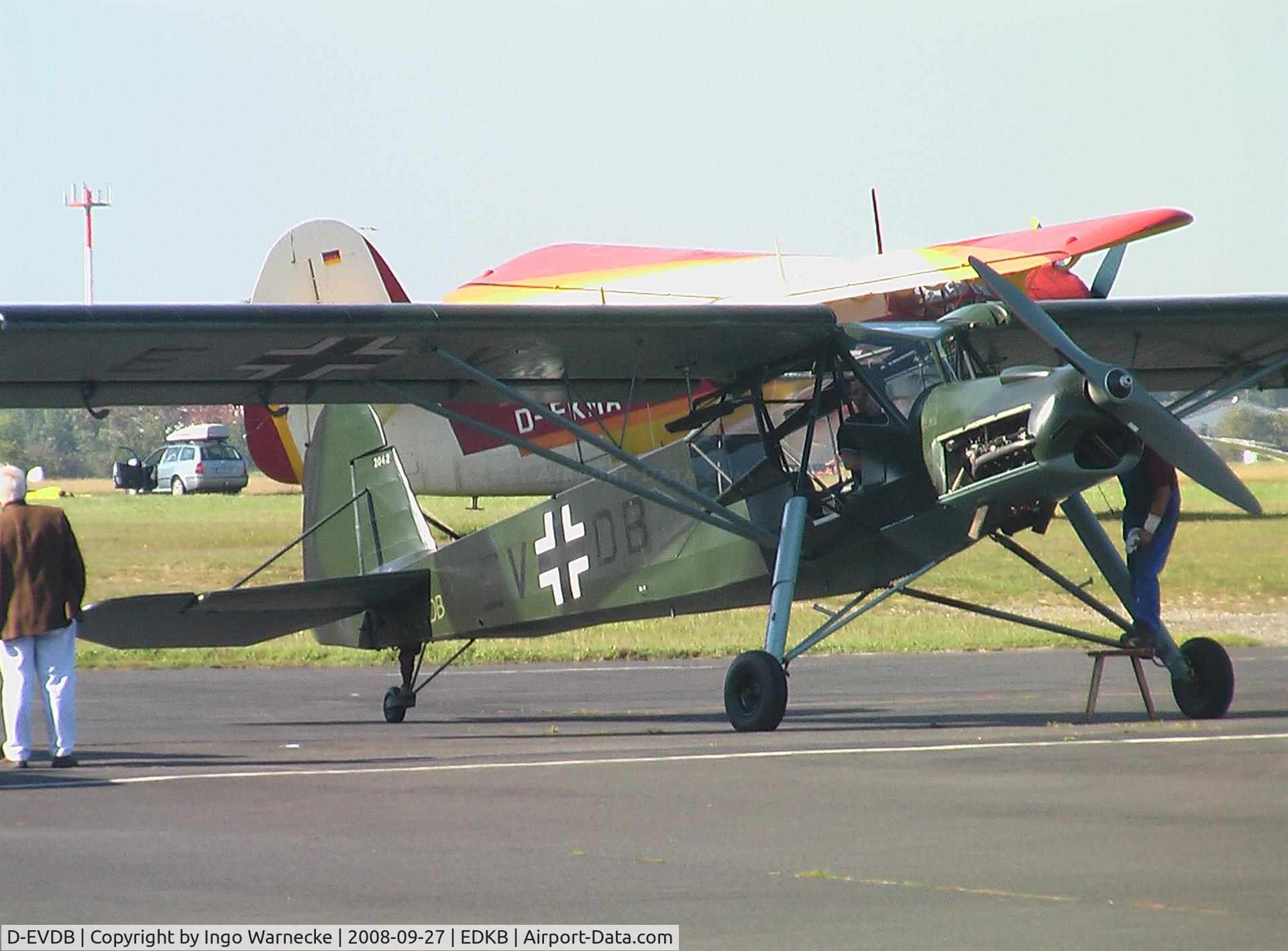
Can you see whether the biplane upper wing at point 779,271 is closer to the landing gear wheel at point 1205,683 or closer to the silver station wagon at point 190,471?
the landing gear wheel at point 1205,683

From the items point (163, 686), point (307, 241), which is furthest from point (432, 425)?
point (163, 686)

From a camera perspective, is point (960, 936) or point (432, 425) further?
point (432, 425)

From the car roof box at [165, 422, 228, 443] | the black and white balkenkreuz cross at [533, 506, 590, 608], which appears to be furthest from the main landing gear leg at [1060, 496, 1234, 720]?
the car roof box at [165, 422, 228, 443]

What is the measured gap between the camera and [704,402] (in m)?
13.4

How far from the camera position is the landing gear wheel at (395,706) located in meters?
13.8

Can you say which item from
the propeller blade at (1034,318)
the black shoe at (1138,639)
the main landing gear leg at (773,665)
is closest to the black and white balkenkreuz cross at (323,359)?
the main landing gear leg at (773,665)

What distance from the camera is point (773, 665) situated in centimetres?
1113

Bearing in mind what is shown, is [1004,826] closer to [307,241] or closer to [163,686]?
[163,686]

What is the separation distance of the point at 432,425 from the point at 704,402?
1423 centimetres

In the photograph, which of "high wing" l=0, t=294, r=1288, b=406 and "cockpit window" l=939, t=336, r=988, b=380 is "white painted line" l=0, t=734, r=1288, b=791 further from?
"high wing" l=0, t=294, r=1288, b=406

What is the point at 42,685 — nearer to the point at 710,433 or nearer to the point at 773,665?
the point at 773,665

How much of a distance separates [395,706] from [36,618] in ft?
14.4

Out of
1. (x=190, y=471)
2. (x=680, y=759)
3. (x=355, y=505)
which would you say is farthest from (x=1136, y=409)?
(x=190, y=471)

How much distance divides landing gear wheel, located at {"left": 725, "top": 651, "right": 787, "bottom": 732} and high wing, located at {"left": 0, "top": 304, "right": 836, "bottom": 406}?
2290 millimetres
